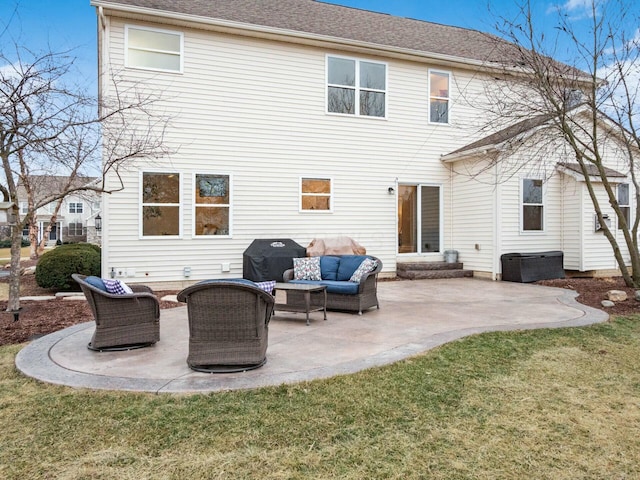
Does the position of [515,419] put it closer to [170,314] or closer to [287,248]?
[170,314]

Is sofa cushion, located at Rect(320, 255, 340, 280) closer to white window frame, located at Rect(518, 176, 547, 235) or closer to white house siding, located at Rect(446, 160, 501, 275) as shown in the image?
white house siding, located at Rect(446, 160, 501, 275)

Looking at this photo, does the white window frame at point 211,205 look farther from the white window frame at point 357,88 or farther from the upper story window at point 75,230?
the upper story window at point 75,230

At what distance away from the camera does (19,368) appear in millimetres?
4070

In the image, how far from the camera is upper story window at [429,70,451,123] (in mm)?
12141

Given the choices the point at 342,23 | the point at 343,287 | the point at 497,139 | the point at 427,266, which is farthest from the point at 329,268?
the point at 342,23

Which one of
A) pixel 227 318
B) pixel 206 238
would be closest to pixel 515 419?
pixel 227 318

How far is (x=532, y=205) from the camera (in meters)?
11.3

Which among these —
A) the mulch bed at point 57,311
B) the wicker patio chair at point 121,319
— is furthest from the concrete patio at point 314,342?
the mulch bed at point 57,311

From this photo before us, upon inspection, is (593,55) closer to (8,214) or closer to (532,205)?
(532,205)

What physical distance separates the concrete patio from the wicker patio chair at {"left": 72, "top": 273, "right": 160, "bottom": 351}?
0.12m

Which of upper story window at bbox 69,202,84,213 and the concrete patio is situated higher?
upper story window at bbox 69,202,84,213

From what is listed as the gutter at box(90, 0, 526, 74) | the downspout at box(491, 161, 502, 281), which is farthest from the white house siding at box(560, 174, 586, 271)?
the gutter at box(90, 0, 526, 74)

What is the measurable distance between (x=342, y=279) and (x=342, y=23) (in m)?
8.33

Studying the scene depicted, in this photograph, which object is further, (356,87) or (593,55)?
(356,87)
